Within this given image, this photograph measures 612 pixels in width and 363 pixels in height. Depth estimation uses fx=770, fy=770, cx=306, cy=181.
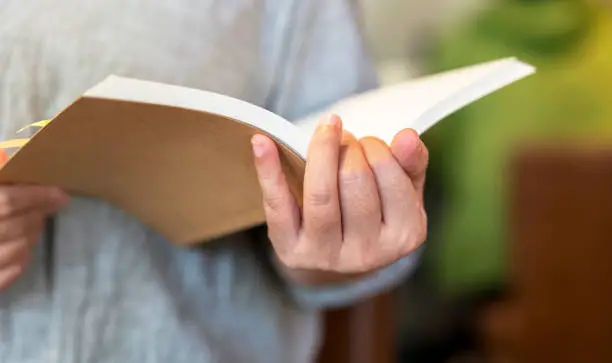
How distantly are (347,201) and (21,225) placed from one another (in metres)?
0.20

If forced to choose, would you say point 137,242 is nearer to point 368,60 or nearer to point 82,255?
point 82,255

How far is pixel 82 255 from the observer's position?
0.52 meters

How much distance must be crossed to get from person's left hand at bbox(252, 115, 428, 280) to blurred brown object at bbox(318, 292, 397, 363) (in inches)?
12.8

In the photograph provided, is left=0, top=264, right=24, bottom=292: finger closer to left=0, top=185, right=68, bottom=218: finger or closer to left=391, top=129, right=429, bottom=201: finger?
left=0, top=185, right=68, bottom=218: finger

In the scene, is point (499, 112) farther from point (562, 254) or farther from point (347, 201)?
point (347, 201)

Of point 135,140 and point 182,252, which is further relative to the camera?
point 182,252

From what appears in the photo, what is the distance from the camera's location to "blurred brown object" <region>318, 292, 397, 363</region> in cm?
76

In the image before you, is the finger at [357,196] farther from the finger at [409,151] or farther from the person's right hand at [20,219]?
the person's right hand at [20,219]

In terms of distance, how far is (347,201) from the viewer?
41 cm

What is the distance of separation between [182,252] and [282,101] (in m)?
0.14

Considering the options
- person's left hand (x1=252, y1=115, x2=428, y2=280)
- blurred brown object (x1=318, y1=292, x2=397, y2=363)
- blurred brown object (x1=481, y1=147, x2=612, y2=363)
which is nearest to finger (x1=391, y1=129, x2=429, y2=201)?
person's left hand (x1=252, y1=115, x2=428, y2=280)

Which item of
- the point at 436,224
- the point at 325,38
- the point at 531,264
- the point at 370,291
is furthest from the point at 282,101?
the point at 436,224

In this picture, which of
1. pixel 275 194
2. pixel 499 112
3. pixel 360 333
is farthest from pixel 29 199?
pixel 499 112

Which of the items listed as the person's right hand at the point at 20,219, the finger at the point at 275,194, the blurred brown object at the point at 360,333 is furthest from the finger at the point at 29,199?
the blurred brown object at the point at 360,333
